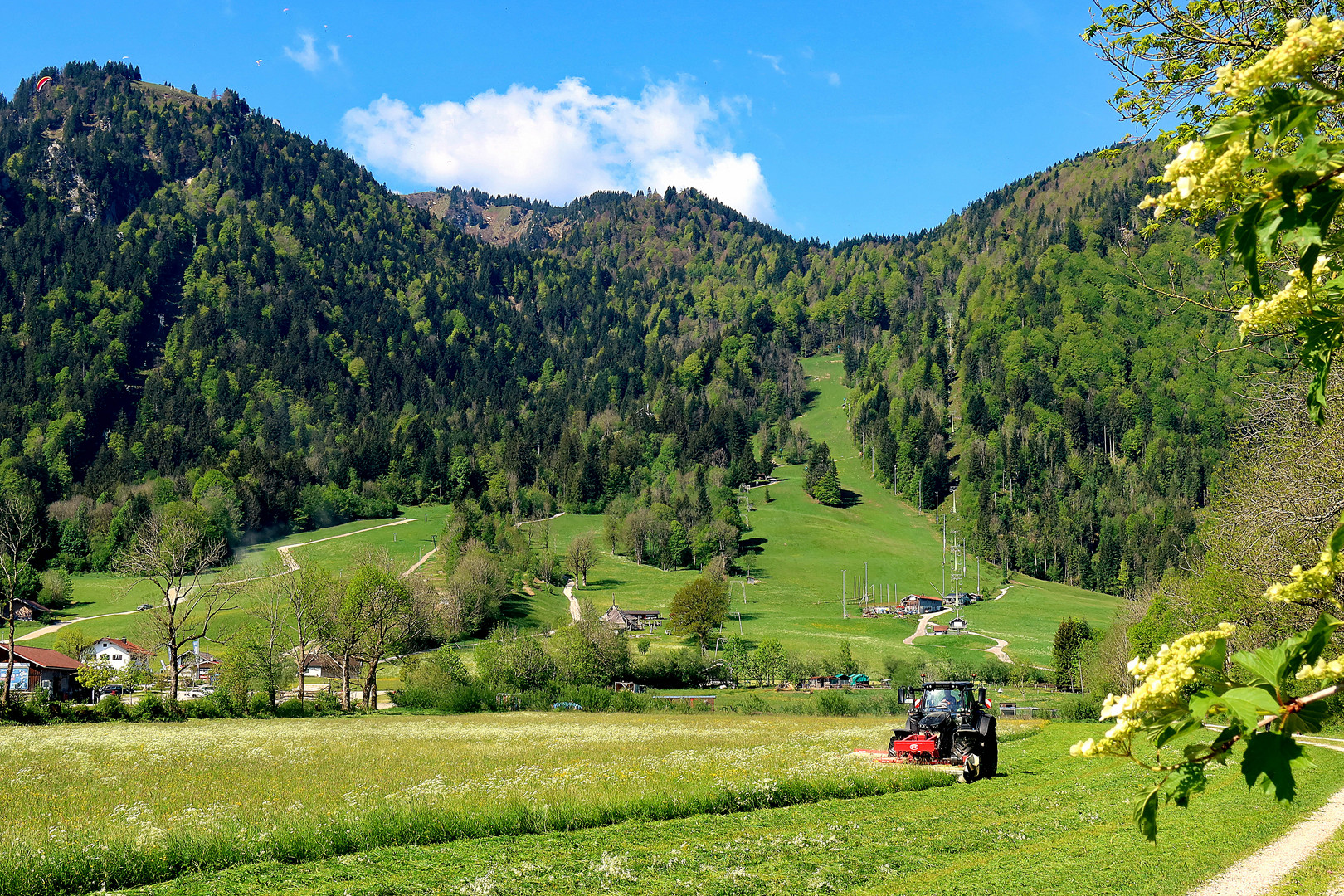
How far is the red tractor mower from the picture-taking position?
27469 millimetres

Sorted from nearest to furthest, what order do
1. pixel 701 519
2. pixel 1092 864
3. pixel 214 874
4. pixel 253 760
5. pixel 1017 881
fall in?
pixel 1017 881 < pixel 1092 864 < pixel 214 874 < pixel 253 760 < pixel 701 519

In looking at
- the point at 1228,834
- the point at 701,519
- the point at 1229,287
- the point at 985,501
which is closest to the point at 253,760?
the point at 1228,834

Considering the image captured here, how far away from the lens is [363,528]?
17312 centimetres

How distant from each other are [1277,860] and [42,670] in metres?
90.1

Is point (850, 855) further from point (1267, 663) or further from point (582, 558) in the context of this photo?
point (582, 558)

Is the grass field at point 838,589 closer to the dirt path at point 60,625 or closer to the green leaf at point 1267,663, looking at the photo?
the dirt path at point 60,625

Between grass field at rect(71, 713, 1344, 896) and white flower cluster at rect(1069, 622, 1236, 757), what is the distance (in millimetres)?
10149

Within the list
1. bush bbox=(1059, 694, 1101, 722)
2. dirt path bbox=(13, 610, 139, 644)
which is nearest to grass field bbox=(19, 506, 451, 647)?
dirt path bbox=(13, 610, 139, 644)

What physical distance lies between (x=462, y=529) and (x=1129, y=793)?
13012 cm

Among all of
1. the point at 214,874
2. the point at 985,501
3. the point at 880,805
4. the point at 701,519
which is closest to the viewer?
the point at 214,874

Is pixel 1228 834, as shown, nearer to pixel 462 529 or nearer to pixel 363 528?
pixel 462 529

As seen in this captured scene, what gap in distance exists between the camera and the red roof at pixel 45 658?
7400 cm

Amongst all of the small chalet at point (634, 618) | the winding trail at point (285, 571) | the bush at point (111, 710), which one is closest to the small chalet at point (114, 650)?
the winding trail at point (285, 571)

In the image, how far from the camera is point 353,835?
16.7 meters
